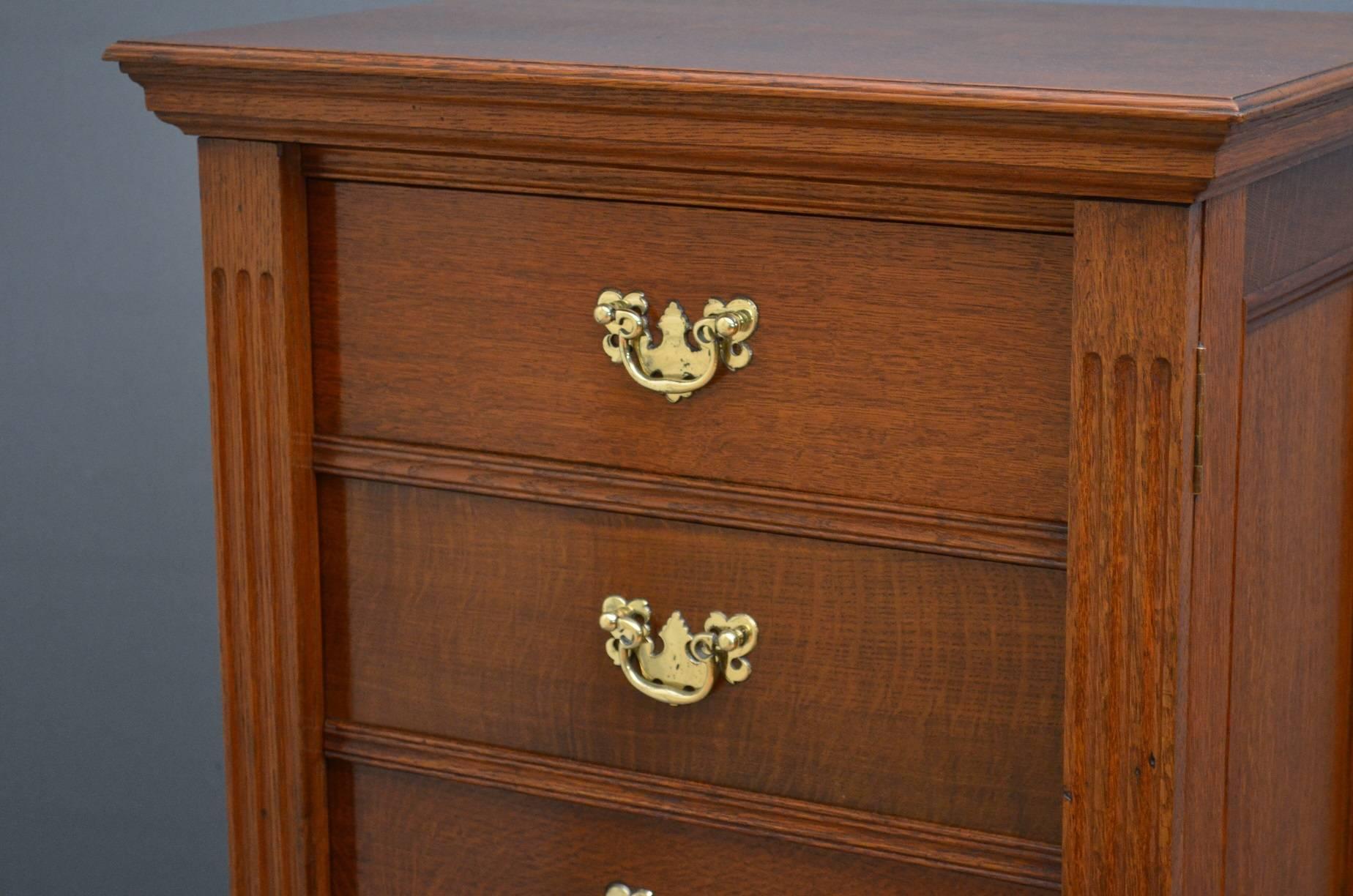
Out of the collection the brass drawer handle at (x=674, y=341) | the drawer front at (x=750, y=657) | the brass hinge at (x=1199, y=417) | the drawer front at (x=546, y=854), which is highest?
the brass drawer handle at (x=674, y=341)

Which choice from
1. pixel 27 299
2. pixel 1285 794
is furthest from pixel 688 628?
pixel 27 299

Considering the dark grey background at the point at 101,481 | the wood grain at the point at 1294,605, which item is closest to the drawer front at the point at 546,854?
the wood grain at the point at 1294,605

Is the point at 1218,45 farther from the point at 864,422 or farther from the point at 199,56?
the point at 199,56

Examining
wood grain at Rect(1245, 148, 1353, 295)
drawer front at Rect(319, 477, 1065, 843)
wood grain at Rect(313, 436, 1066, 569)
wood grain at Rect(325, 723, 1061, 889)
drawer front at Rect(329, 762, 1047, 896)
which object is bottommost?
drawer front at Rect(329, 762, 1047, 896)

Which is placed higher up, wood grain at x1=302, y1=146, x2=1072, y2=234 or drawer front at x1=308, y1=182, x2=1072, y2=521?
wood grain at x1=302, y1=146, x2=1072, y2=234

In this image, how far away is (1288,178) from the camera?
3.31 ft

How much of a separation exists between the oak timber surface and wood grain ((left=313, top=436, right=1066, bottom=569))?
23cm

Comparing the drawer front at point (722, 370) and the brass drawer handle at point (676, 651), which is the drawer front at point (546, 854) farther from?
the drawer front at point (722, 370)

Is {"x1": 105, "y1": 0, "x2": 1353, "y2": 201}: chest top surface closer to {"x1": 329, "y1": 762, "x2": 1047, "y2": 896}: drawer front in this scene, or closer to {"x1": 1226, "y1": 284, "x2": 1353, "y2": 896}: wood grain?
{"x1": 1226, "y1": 284, "x2": 1353, "y2": 896}: wood grain

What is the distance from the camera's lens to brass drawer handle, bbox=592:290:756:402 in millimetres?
1039

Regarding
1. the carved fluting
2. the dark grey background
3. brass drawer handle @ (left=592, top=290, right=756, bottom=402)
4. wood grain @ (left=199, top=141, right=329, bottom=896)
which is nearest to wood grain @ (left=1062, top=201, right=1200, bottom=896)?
the carved fluting

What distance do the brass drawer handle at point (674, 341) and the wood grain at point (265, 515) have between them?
20cm

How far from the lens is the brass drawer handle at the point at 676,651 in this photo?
42.6 inches

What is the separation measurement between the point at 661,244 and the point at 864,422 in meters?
0.15
